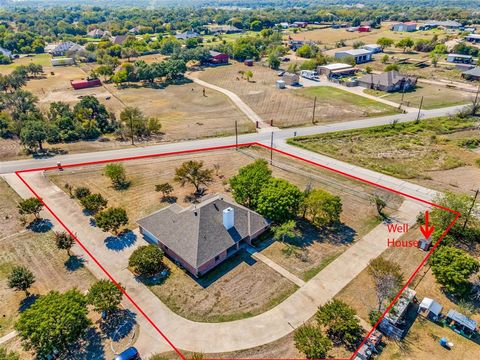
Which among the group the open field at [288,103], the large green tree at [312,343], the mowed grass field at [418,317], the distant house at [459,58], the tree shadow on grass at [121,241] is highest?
the distant house at [459,58]

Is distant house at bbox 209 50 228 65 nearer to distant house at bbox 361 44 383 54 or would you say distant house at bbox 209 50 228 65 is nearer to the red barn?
the red barn

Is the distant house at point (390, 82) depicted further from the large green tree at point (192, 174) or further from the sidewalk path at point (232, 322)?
the large green tree at point (192, 174)

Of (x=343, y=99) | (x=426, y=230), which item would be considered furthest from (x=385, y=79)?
(x=426, y=230)

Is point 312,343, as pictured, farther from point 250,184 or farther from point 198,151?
point 198,151

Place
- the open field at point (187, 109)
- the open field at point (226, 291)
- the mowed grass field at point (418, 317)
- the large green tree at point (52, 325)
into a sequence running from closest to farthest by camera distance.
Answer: the large green tree at point (52, 325)
the mowed grass field at point (418, 317)
the open field at point (226, 291)
the open field at point (187, 109)

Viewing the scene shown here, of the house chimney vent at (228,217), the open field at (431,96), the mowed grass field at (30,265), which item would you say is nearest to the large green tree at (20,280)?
the mowed grass field at (30,265)

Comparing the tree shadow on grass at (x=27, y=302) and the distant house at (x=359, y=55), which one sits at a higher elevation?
the distant house at (x=359, y=55)

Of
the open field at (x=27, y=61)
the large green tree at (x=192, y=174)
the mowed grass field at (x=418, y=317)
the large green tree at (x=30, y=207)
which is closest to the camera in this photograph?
the mowed grass field at (x=418, y=317)
